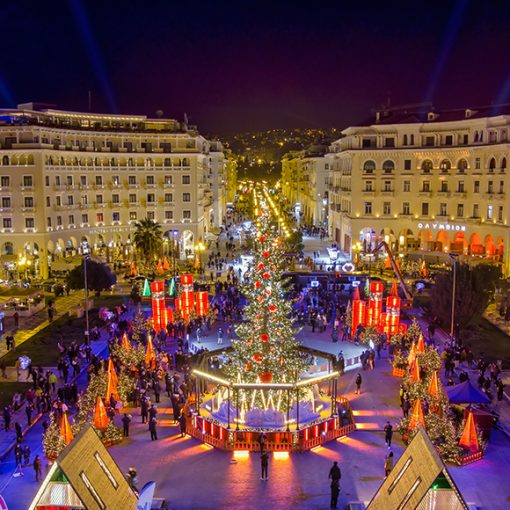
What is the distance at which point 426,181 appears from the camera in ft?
237

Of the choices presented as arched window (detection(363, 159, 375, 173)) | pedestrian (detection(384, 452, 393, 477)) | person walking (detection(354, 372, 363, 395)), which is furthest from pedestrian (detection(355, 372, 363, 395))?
arched window (detection(363, 159, 375, 173))

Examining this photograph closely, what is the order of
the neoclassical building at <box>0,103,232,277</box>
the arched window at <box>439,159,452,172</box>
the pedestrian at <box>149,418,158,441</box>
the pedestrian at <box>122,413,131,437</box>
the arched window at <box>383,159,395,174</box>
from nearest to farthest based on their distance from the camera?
the pedestrian at <box>149,418,158,441</box>, the pedestrian at <box>122,413,131,437</box>, the neoclassical building at <box>0,103,232,277</box>, the arched window at <box>439,159,452,172</box>, the arched window at <box>383,159,395,174</box>

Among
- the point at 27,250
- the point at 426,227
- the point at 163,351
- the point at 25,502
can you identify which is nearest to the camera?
the point at 25,502

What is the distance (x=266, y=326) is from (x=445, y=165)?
165ft

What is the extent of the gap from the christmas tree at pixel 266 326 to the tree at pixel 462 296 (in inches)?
693

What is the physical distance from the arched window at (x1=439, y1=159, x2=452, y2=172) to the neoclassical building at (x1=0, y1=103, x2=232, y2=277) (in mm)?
28430

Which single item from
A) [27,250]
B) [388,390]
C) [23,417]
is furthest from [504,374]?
[27,250]

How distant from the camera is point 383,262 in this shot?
6625 cm

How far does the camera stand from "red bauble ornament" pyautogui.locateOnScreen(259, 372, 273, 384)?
26953mm

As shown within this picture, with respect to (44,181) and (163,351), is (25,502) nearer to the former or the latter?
(163,351)

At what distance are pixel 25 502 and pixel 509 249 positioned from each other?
50858 mm

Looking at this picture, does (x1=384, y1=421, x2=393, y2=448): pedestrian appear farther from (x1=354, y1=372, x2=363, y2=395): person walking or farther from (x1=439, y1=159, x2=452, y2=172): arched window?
(x1=439, y1=159, x2=452, y2=172): arched window

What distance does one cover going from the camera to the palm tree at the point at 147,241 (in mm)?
65875

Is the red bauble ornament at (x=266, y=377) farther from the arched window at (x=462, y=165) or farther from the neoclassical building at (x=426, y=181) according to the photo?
the arched window at (x=462, y=165)
